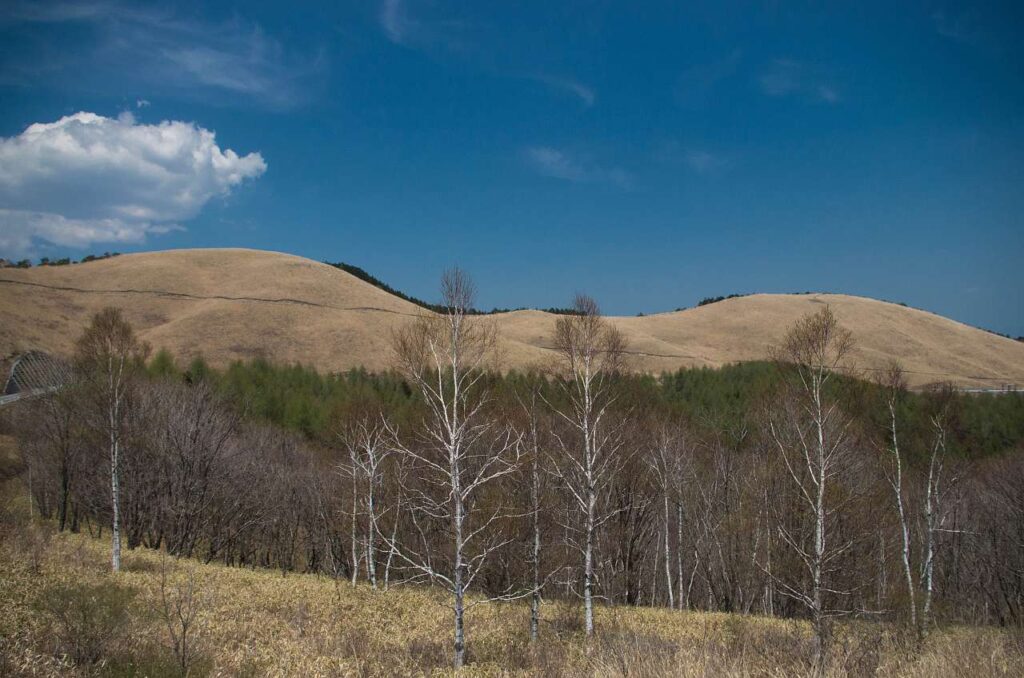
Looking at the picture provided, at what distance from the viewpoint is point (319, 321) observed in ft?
398

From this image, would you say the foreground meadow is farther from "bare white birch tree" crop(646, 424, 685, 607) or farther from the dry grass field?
"bare white birch tree" crop(646, 424, 685, 607)

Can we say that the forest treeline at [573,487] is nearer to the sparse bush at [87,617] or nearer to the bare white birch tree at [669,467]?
the bare white birch tree at [669,467]

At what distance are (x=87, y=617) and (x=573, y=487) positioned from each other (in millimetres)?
20275

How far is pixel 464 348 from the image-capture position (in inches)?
671

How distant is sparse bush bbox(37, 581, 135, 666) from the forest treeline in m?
6.61

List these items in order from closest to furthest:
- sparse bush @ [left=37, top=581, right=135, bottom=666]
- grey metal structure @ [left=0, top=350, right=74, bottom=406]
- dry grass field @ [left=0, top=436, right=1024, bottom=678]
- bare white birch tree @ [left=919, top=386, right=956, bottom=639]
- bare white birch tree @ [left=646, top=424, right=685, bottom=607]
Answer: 1. dry grass field @ [left=0, top=436, right=1024, bottom=678]
2. sparse bush @ [left=37, top=581, right=135, bottom=666]
3. bare white birch tree @ [left=919, top=386, right=956, bottom=639]
4. bare white birch tree @ [left=646, top=424, right=685, bottom=607]
5. grey metal structure @ [left=0, top=350, right=74, bottom=406]

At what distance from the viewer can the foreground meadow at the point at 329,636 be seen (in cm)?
1152

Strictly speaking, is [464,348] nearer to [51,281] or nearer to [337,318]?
[337,318]

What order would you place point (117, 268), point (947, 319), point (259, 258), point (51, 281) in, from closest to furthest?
point (51, 281) < point (117, 268) < point (259, 258) < point (947, 319)

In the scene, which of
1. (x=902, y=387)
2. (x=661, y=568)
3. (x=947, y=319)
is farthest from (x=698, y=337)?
(x=902, y=387)

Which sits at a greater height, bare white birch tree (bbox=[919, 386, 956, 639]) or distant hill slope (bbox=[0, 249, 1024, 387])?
distant hill slope (bbox=[0, 249, 1024, 387])

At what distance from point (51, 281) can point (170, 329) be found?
34.5 metres

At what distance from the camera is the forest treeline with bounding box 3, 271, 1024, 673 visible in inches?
1103

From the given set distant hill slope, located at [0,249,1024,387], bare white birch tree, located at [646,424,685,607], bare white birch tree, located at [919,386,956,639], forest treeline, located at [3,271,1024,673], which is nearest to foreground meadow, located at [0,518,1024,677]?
forest treeline, located at [3,271,1024,673]
